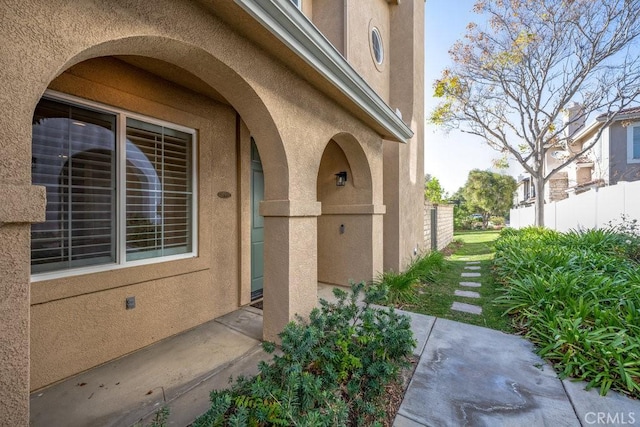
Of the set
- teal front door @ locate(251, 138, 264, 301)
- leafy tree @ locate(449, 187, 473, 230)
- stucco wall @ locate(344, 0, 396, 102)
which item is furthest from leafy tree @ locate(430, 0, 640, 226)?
teal front door @ locate(251, 138, 264, 301)

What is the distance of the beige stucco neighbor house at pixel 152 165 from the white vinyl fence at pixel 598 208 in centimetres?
761

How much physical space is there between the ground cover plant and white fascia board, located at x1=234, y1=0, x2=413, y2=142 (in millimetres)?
4031

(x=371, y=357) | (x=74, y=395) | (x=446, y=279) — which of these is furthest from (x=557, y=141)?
(x=74, y=395)

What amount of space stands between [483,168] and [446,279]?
22968mm

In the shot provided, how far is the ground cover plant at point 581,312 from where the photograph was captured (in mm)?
2832

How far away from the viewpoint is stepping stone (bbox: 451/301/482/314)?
15.9ft

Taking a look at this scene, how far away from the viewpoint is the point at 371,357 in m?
2.58

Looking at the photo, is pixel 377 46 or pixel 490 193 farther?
pixel 490 193

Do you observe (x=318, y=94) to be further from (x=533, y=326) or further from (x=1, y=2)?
(x=533, y=326)

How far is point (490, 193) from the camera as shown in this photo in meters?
24.9

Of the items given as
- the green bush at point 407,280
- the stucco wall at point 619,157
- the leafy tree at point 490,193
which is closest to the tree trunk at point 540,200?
the stucco wall at point 619,157

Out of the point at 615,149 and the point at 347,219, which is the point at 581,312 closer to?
the point at 347,219

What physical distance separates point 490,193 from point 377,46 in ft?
75.1

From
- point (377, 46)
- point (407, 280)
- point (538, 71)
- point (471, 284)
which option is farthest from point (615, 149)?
point (407, 280)
